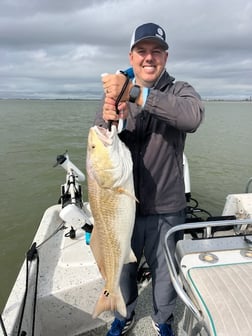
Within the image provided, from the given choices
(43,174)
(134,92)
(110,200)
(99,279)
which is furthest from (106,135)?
(43,174)

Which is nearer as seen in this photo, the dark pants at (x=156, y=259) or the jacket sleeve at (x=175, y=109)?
the jacket sleeve at (x=175, y=109)

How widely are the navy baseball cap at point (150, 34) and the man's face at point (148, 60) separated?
35 millimetres

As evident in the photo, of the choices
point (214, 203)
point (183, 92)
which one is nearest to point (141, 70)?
point (183, 92)

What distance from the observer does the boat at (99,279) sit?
172 cm

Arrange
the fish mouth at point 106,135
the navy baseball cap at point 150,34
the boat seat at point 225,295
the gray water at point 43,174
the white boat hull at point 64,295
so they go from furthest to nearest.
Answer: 1. the gray water at point 43,174
2. the white boat hull at point 64,295
3. the navy baseball cap at point 150,34
4. the fish mouth at point 106,135
5. the boat seat at point 225,295

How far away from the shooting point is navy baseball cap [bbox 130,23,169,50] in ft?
7.23

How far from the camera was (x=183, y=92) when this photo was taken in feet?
7.34

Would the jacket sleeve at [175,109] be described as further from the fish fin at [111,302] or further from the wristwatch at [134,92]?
the fish fin at [111,302]

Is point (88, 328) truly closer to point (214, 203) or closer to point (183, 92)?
point (183, 92)

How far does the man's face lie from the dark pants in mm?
1124

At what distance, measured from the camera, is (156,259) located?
2.71 m

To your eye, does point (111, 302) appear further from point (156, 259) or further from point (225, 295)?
point (225, 295)

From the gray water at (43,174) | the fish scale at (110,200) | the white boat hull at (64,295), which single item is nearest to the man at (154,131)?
the fish scale at (110,200)

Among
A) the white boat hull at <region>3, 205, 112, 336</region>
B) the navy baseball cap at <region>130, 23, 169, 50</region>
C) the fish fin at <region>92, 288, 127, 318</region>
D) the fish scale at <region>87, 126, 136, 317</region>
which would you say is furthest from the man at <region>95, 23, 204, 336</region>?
the white boat hull at <region>3, 205, 112, 336</region>
